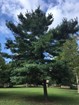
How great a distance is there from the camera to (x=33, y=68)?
22250 millimetres

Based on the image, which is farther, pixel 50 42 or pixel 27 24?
pixel 27 24

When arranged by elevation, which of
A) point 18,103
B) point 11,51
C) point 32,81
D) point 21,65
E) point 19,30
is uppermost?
point 19,30

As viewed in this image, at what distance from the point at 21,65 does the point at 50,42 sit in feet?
12.7

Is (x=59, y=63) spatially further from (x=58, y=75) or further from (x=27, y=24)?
(x=27, y=24)

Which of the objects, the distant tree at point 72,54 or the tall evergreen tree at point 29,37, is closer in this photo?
the tall evergreen tree at point 29,37

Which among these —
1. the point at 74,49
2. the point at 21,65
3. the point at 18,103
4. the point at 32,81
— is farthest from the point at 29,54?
the point at 74,49

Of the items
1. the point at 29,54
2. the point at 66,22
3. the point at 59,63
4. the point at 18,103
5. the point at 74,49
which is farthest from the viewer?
the point at 74,49

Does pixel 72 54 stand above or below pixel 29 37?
below

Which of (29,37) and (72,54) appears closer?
(29,37)

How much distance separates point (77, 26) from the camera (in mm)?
27000

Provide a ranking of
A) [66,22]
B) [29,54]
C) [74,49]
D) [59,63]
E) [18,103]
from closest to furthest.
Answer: [18,103], [59,63], [29,54], [66,22], [74,49]

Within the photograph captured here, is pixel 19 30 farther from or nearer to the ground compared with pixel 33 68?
farther from the ground

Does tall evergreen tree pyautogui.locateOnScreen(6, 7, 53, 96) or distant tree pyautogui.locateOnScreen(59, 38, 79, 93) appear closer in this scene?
tall evergreen tree pyautogui.locateOnScreen(6, 7, 53, 96)

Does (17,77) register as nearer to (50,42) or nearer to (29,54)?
(29,54)
